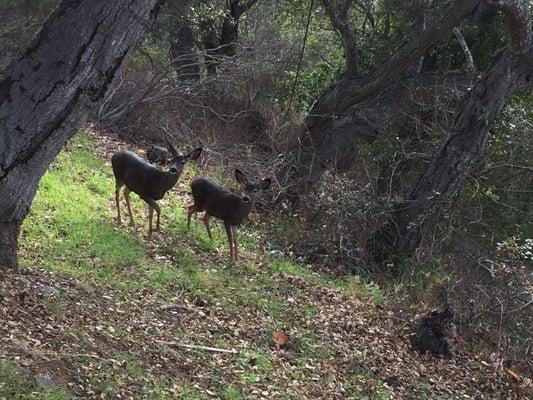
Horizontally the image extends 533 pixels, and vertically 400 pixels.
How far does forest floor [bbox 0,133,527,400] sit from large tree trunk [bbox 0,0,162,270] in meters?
1.35

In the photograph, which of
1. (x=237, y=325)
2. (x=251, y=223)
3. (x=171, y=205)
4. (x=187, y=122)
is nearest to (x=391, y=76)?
(x=251, y=223)

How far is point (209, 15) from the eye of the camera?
19.1 metres

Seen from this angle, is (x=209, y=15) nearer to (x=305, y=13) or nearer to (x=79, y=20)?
(x=305, y=13)

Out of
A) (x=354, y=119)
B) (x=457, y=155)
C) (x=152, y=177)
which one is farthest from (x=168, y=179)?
(x=354, y=119)

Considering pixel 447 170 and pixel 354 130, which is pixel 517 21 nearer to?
pixel 447 170

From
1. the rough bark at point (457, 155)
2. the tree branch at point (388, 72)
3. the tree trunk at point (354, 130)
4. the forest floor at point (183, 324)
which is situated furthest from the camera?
the tree trunk at point (354, 130)

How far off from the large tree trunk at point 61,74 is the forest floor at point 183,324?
1352 millimetres

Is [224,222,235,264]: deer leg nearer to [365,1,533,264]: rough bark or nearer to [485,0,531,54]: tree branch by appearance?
[365,1,533,264]: rough bark

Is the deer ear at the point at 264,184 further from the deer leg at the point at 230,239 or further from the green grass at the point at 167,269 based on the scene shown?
the green grass at the point at 167,269

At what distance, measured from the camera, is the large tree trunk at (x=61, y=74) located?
596 centimetres

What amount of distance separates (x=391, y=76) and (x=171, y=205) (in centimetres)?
471

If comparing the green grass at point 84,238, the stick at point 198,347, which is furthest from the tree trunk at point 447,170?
the stick at point 198,347

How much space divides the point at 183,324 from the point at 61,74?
3.04 m

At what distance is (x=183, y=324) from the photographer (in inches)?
305
